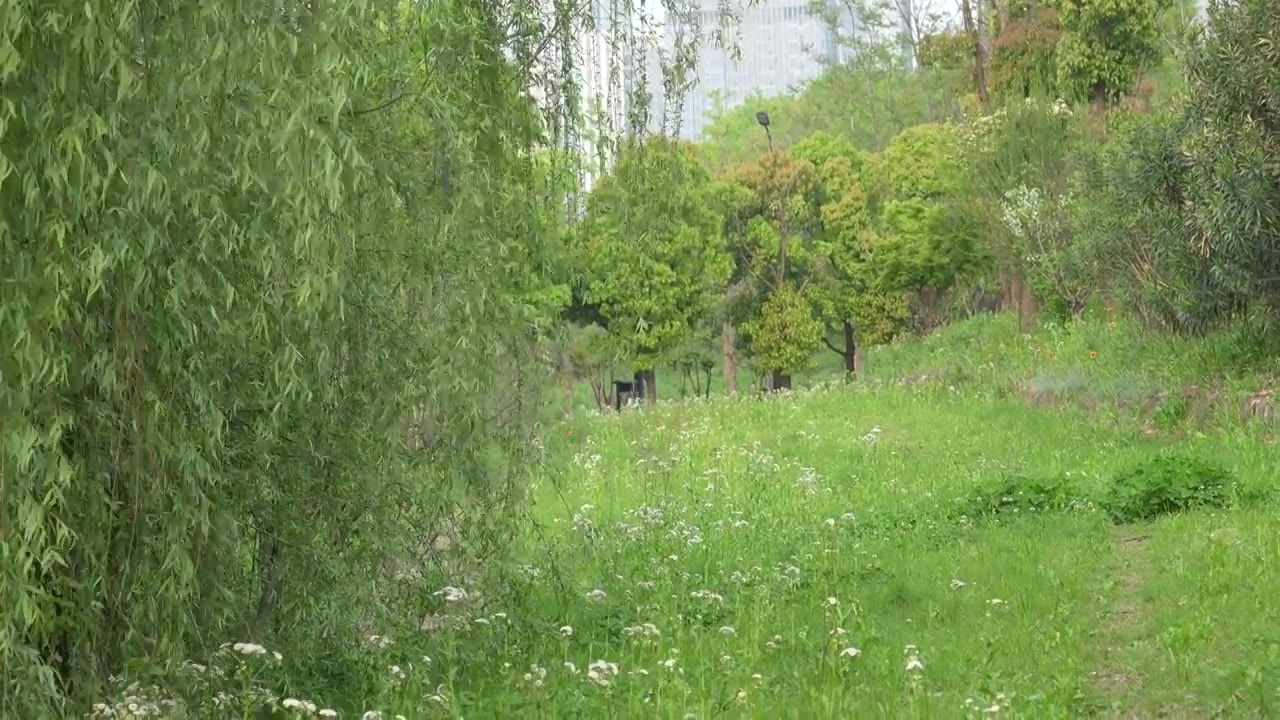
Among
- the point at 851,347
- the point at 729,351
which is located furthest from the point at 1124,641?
the point at 851,347

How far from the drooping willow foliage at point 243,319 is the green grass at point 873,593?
0.73 meters

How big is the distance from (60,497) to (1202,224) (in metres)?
12.6

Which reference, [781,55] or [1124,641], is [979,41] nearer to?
[1124,641]

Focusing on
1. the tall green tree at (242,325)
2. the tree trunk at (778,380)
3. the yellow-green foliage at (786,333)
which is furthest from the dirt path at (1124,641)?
the tree trunk at (778,380)

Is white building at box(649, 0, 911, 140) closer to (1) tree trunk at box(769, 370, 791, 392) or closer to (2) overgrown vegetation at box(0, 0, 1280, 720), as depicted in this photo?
(1) tree trunk at box(769, 370, 791, 392)

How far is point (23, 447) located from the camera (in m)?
3.66

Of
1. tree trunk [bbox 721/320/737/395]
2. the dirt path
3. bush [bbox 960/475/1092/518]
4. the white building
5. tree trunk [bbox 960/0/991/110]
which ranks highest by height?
the white building

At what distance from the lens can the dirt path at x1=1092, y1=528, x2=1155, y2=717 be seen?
550cm

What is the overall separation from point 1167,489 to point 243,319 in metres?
7.69

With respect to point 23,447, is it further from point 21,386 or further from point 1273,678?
point 1273,678

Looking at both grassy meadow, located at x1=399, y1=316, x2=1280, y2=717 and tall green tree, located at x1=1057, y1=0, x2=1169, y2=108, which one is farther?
tall green tree, located at x1=1057, y1=0, x2=1169, y2=108

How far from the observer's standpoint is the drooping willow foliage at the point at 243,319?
3.72 m

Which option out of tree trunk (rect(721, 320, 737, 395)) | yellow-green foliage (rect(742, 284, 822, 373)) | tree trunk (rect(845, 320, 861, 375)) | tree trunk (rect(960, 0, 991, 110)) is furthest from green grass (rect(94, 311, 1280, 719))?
tree trunk (rect(845, 320, 861, 375))

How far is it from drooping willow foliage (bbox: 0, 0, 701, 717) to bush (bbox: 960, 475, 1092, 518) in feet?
16.0
